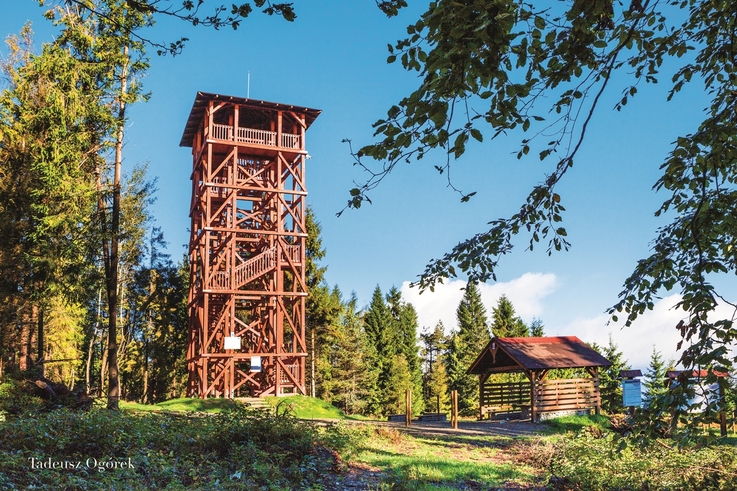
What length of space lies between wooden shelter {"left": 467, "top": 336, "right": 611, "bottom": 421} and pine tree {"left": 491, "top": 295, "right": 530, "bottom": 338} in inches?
1009

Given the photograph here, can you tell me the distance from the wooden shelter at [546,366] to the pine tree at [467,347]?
20.5 metres

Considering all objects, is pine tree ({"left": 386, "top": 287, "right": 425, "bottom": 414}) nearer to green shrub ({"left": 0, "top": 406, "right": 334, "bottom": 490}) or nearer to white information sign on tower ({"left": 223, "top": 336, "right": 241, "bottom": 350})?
white information sign on tower ({"left": 223, "top": 336, "right": 241, "bottom": 350})

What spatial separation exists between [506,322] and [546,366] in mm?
29550

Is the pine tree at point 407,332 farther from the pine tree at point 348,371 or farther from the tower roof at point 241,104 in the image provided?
the tower roof at point 241,104

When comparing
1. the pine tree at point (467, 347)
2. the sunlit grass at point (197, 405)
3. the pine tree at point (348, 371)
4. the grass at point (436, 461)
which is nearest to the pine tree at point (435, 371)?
the pine tree at point (467, 347)

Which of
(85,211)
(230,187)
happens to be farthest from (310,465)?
(230,187)

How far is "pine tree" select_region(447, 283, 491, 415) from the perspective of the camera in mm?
43469

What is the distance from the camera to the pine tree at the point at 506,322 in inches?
1916

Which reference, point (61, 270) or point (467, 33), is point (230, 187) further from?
point (467, 33)

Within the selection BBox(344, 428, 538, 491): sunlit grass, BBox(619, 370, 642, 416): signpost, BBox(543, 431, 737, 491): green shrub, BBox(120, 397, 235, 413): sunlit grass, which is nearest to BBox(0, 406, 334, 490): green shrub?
BBox(344, 428, 538, 491): sunlit grass

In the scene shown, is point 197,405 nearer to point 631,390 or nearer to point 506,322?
point 631,390

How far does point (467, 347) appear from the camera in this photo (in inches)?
1864

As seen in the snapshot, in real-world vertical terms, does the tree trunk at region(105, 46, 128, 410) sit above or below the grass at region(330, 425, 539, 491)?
above

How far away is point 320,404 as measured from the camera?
69.5ft
